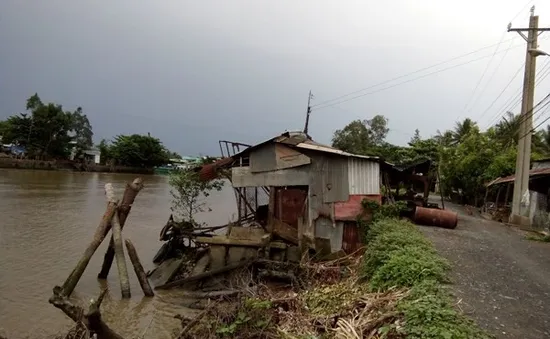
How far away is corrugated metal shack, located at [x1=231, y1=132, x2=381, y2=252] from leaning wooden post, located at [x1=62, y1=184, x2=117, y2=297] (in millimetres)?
4918

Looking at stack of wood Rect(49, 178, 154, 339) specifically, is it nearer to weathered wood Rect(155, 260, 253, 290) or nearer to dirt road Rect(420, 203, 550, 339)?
weathered wood Rect(155, 260, 253, 290)

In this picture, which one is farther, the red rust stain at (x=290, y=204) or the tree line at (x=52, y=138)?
the tree line at (x=52, y=138)

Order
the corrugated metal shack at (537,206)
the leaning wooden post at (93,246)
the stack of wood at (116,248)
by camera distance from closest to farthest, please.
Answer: the leaning wooden post at (93,246)
the stack of wood at (116,248)
the corrugated metal shack at (537,206)

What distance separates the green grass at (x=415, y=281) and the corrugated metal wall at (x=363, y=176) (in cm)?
186

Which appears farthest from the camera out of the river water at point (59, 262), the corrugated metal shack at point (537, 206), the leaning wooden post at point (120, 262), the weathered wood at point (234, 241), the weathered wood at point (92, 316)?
the corrugated metal shack at point (537, 206)

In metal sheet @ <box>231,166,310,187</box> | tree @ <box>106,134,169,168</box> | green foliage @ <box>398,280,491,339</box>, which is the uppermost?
tree @ <box>106,134,169,168</box>

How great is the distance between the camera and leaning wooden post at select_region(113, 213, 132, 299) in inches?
452

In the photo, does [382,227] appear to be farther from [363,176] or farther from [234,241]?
[234,241]

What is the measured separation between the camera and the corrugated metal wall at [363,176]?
1318cm

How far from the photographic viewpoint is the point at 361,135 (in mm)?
53938

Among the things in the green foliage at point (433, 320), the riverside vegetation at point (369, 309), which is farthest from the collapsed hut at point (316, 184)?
the green foliage at point (433, 320)

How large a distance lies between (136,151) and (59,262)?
59.6 metres

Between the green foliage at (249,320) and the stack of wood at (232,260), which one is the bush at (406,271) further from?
the stack of wood at (232,260)

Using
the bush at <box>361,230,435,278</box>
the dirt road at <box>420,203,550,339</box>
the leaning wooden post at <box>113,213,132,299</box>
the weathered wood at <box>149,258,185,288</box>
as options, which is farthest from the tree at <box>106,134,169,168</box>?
the bush at <box>361,230,435,278</box>
